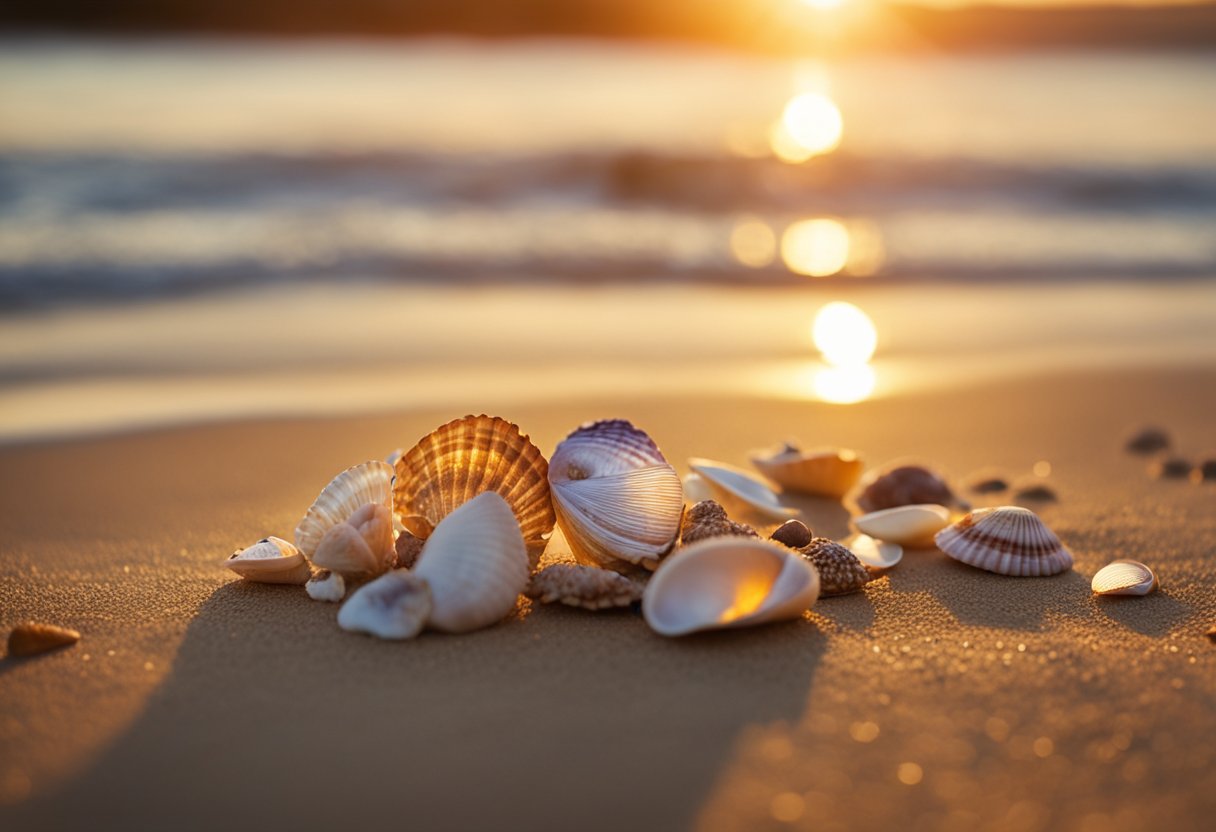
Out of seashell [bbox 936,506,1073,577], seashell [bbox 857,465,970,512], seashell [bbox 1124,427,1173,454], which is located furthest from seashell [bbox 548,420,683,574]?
seashell [bbox 1124,427,1173,454]

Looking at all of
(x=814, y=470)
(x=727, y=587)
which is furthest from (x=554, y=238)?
(x=727, y=587)

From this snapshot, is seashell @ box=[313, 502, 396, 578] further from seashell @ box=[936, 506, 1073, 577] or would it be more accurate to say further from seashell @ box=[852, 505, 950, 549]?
seashell @ box=[936, 506, 1073, 577]

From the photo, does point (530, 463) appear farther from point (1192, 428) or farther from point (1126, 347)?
point (1126, 347)

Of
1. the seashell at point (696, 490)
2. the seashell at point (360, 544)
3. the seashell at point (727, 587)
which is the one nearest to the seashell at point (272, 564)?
the seashell at point (360, 544)

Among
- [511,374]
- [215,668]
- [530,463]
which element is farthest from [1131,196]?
[215,668]

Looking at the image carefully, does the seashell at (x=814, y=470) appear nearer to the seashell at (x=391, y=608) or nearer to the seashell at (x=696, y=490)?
the seashell at (x=696, y=490)

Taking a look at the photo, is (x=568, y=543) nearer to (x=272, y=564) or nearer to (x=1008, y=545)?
(x=272, y=564)

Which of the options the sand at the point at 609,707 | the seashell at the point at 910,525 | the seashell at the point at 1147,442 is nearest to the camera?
the sand at the point at 609,707
